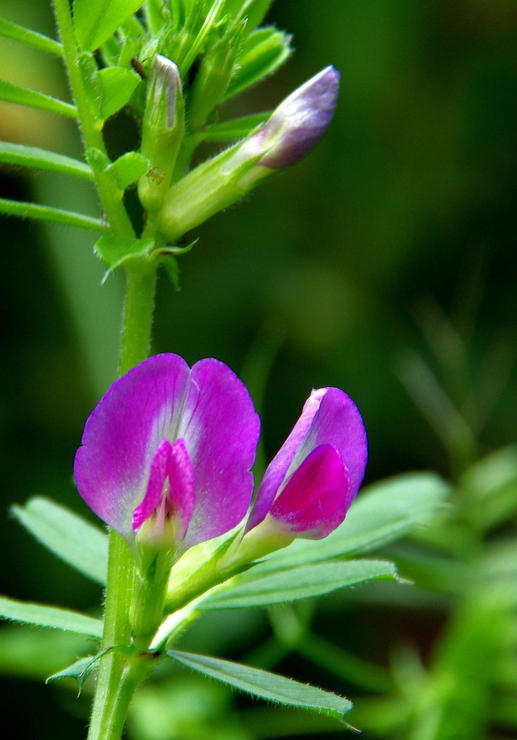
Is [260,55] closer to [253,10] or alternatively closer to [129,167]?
[253,10]

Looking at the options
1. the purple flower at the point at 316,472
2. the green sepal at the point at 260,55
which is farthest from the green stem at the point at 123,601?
the green sepal at the point at 260,55

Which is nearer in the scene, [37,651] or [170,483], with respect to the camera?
[170,483]

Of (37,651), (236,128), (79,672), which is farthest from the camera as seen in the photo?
(37,651)

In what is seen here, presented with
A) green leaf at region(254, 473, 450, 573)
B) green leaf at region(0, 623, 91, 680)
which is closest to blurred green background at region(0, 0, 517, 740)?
green leaf at region(0, 623, 91, 680)

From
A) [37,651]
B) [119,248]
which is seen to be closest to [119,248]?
[119,248]

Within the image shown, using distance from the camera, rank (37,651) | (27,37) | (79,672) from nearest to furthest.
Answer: (79,672)
(27,37)
(37,651)

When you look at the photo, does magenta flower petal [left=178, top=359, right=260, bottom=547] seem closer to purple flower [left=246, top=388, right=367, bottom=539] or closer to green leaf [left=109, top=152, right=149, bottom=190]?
purple flower [left=246, top=388, right=367, bottom=539]
